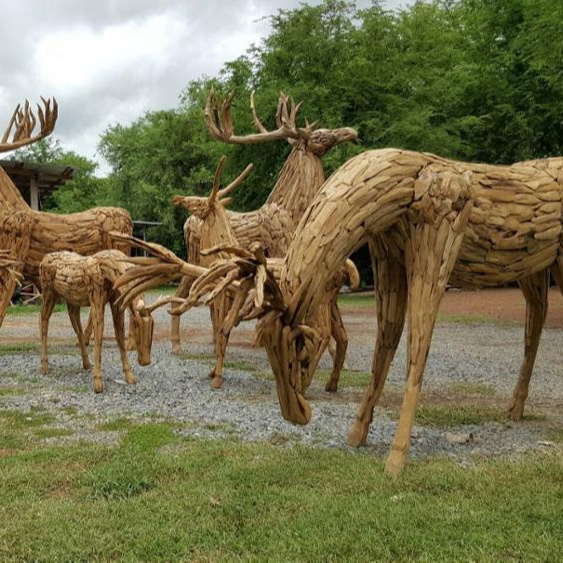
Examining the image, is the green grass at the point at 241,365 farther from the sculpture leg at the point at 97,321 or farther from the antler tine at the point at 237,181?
the antler tine at the point at 237,181

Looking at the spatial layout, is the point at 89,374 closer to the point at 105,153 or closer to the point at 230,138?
the point at 230,138

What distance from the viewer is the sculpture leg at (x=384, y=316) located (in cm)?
467

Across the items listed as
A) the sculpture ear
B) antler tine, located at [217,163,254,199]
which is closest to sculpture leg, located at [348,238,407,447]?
the sculpture ear

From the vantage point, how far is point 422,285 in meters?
4.23

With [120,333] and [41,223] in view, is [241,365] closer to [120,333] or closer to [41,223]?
[120,333]

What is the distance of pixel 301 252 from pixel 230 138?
5.69 meters

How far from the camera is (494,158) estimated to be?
2364 cm

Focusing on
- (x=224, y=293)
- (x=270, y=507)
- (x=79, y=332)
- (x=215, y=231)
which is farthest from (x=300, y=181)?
(x=270, y=507)

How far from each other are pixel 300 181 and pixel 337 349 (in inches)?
106

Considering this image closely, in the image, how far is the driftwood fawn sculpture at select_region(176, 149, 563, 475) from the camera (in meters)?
3.62

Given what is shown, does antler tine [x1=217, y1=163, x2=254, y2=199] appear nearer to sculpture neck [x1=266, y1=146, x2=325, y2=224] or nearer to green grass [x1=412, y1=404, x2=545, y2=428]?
sculpture neck [x1=266, y1=146, x2=325, y2=224]

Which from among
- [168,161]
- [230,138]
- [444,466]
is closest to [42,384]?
[230,138]

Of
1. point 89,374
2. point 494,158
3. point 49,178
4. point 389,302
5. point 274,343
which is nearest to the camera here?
point 274,343

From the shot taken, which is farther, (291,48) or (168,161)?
(168,161)
